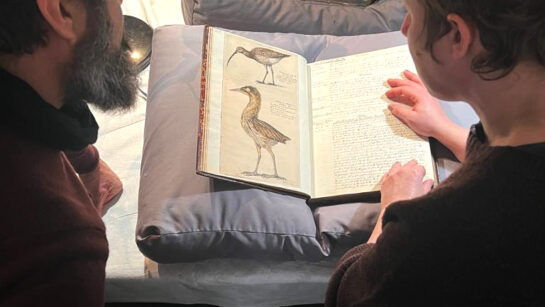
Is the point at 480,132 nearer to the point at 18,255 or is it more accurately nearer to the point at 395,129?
the point at 395,129

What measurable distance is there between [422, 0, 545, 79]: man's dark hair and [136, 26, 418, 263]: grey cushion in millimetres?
353

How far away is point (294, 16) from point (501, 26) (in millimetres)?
663

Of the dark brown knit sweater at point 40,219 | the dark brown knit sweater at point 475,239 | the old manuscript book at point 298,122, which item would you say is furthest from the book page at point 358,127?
the dark brown knit sweater at point 40,219

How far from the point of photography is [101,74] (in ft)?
2.61

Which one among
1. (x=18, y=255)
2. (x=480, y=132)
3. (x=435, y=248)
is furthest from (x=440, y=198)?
(x=18, y=255)

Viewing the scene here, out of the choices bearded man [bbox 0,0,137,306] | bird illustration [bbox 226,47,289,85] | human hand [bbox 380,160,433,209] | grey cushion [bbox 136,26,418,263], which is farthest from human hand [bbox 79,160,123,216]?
human hand [bbox 380,160,433,209]

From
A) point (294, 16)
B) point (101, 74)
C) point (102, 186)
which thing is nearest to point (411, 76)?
point (294, 16)

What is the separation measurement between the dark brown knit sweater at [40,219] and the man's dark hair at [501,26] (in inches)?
19.8

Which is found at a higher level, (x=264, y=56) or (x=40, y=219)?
(x=264, y=56)

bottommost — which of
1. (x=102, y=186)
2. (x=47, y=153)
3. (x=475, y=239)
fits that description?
(x=102, y=186)

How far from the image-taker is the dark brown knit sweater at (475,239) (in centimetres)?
47

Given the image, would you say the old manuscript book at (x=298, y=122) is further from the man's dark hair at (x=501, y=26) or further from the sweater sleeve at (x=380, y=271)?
the man's dark hair at (x=501, y=26)

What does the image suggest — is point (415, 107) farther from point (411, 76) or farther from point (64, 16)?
point (64, 16)

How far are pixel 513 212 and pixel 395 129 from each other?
0.41m
